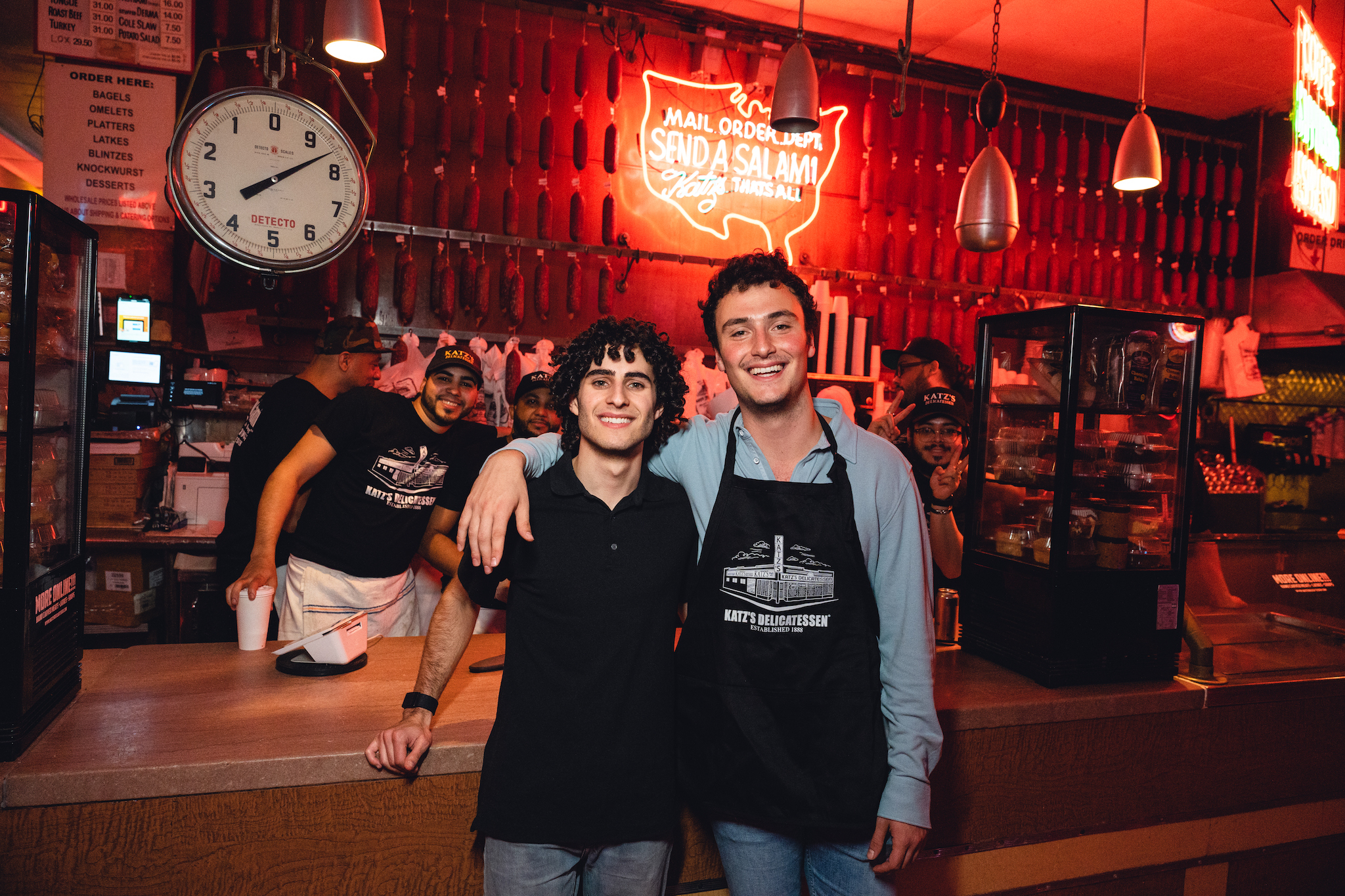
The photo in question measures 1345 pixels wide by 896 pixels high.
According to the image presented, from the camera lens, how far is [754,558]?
63.6 inches

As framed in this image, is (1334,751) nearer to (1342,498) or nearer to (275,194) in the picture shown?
(275,194)

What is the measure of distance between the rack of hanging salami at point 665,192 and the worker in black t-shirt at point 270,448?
0.65m

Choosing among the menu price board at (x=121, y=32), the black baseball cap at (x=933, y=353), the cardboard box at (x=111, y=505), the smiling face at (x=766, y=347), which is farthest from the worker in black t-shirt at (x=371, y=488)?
the menu price board at (x=121, y=32)

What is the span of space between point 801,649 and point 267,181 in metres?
2.56

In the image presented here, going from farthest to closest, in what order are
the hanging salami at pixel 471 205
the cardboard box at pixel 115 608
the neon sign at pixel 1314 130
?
1. the hanging salami at pixel 471 205
2. the cardboard box at pixel 115 608
3. the neon sign at pixel 1314 130

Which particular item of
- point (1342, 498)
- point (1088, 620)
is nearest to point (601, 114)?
point (1088, 620)

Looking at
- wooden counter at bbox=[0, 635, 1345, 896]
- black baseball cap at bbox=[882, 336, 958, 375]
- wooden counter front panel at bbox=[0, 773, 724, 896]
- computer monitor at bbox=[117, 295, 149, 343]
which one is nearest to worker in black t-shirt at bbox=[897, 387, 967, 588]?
wooden counter at bbox=[0, 635, 1345, 896]

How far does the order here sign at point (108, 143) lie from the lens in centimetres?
401

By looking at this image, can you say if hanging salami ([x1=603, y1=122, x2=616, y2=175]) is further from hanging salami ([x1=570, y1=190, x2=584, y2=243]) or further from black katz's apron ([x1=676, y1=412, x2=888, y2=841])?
black katz's apron ([x1=676, y1=412, x2=888, y2=841])

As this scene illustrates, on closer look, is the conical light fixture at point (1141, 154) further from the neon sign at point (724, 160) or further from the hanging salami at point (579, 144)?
the hanging salami at point (579, 144)

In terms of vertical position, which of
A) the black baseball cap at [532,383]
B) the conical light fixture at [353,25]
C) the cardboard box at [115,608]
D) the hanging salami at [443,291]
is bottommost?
the cardboard box at [115,608]

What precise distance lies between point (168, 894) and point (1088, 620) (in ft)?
8.18

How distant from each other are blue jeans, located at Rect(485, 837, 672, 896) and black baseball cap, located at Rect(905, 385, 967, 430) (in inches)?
83.9

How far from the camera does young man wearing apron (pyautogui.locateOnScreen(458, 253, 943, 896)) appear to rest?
5.21 feet
